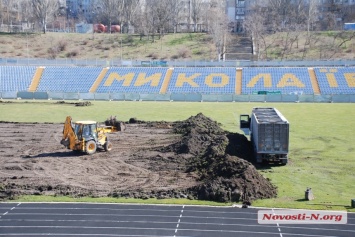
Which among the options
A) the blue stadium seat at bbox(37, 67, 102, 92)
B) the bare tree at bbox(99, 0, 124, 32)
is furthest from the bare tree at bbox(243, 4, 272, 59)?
the bare tree at bbox(99, 0, 124, 32)

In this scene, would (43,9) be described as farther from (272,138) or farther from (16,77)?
(272,138)

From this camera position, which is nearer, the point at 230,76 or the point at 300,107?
the point at 300,107

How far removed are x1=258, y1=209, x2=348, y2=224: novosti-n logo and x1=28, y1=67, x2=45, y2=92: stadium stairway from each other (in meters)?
57.5

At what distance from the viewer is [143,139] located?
41.9 m

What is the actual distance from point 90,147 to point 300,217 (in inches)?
651

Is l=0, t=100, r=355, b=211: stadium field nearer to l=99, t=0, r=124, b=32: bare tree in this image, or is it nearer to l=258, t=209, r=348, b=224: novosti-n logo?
l=258, t=209, r=348, b=224: novosti-n logo

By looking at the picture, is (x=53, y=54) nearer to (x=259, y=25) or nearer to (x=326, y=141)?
(x=259, y=25)

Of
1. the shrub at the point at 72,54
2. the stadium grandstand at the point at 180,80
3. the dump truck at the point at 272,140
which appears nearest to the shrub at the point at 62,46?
the shrub at the point at 72,54

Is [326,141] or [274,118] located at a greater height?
[274,118]

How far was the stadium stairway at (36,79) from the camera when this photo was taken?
248 ft

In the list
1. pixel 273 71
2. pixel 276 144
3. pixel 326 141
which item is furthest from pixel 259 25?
pixel 276 144

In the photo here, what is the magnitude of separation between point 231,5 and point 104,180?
11813 cm

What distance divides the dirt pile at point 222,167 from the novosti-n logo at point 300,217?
1911mm

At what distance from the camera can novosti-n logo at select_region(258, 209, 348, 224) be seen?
75.5 feet
